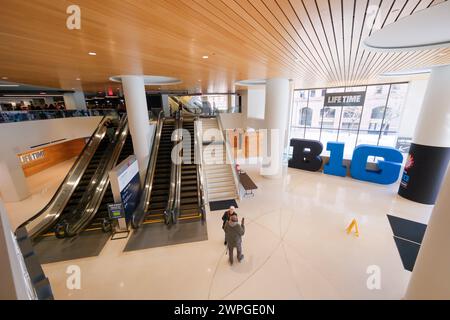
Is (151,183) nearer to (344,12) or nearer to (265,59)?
Result: (265,59)

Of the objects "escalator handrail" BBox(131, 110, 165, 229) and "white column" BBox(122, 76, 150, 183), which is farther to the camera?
"white column" BBox(122, 76, 150, 183)

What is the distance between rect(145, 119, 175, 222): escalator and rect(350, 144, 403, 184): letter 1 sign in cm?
905

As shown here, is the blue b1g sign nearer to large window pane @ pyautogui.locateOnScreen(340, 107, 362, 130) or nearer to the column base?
the column base

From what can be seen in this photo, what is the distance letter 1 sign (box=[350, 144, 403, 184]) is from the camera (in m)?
8.65

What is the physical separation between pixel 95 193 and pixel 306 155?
10472 millimetres

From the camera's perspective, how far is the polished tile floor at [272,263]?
401 centimetres

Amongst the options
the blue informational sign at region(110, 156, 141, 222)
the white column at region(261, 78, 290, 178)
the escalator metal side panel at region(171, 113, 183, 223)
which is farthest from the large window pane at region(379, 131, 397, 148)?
the blue informational sign at region(110, 156, 141, 222)

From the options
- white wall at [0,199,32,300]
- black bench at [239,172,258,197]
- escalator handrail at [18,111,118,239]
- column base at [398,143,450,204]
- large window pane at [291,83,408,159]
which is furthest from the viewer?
large window pane at [291,83,408,159]

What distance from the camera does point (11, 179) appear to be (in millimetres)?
8633

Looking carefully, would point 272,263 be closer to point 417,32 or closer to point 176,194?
point 176,194

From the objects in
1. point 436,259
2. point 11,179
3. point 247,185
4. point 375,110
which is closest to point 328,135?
point 375,110

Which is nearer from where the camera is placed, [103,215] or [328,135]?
[103,215]

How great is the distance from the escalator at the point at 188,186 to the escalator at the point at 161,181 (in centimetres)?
62
